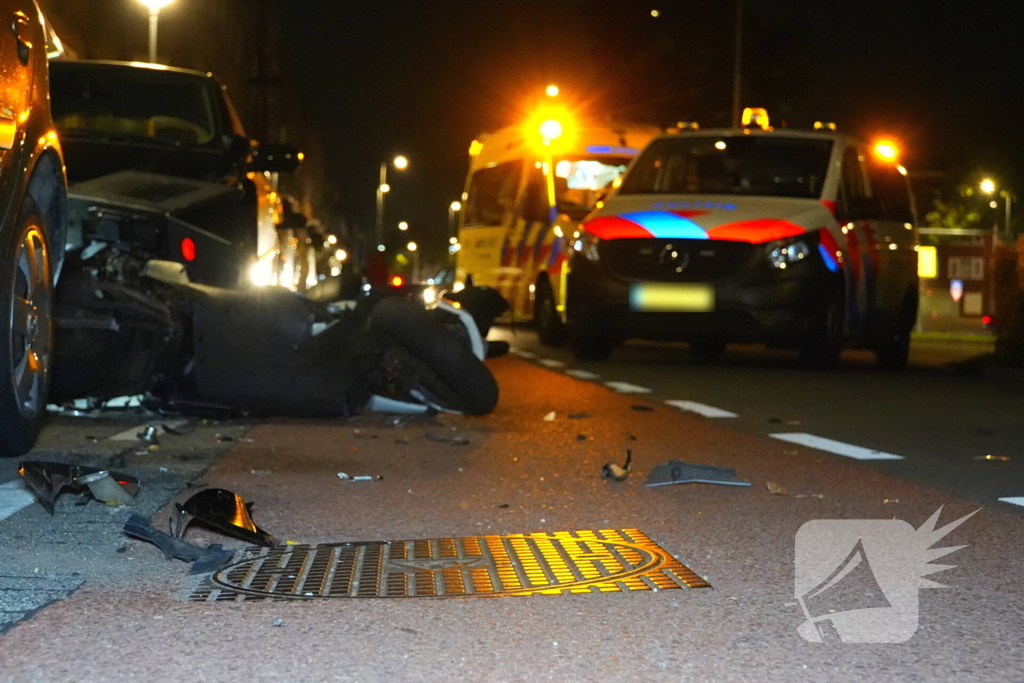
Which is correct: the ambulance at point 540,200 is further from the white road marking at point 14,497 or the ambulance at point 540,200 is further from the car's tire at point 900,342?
the white road marking at point 14,497

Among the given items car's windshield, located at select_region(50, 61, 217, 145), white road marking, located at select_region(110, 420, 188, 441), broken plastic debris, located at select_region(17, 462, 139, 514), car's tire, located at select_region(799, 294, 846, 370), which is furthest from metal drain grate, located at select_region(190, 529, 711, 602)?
car's tire, located at select_region(799, 294, 846, 370)

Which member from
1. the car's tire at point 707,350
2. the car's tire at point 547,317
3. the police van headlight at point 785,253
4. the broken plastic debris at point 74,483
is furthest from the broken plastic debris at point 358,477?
the car's tire at point 547,317

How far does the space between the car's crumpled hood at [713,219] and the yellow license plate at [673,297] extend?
416mm

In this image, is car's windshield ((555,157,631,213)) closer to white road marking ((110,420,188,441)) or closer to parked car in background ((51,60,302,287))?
parked car in background ((51,60,302,287))

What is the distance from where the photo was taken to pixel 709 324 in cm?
1274

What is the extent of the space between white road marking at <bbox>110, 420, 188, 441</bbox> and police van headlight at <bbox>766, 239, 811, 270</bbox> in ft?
19.9

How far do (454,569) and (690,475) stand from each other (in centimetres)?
206

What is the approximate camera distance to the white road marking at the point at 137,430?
23.7ft

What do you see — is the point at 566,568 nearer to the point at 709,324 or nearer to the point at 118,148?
the point at 118,148

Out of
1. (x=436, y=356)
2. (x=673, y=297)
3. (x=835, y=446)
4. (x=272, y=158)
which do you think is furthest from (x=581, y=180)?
(x=835, y=446)

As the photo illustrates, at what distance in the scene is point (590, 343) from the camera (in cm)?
1425

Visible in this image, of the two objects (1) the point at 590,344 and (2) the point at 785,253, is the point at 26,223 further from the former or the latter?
(1) the point at 590,344

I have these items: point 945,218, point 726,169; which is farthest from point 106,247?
point 945,218

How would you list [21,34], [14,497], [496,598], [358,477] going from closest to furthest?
1. [496,598]
2. [14,497]
3. [21,34]
4. [358,477]
